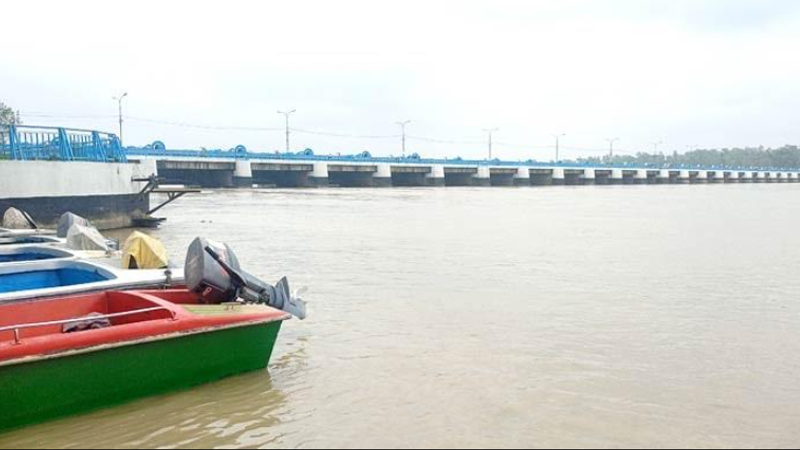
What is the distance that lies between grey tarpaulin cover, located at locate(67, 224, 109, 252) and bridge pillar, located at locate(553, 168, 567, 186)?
274 ft

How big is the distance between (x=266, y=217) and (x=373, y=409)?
22924 mm

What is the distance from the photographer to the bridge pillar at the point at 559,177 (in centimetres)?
9025

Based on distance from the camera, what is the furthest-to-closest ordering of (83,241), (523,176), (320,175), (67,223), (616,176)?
(616,176)
(523,176)
(320,175)
(67,223)
(83,241)

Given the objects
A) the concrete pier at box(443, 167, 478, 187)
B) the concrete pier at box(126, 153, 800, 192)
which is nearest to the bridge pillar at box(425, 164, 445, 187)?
the concrete pier at box(126, 153, 800, 192)

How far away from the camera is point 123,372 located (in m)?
5.67

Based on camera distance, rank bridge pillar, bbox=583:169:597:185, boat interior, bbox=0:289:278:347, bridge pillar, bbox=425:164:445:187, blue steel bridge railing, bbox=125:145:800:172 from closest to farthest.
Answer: boat interior, bbox=0:289:278:347, blue steel bridge railing, bbox=125:145:800:172, bridge pillar, bbox=425:164:445:187, bridge pillar, bbox=583:169:597:185

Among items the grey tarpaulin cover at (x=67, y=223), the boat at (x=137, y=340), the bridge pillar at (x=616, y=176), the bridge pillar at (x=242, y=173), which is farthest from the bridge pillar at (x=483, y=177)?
the boat at (x=137, y=340)

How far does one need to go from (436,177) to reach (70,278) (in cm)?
6963

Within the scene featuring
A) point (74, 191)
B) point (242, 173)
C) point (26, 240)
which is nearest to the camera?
point (26, 240)

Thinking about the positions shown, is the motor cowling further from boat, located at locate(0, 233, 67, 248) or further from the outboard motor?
boat, located at locate(0, 233, 67, 248)

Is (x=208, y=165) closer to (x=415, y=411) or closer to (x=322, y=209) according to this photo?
(x=322, y=209)

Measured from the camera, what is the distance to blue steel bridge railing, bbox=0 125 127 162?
67.4 feet

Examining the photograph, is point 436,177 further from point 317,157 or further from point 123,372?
point 123,372

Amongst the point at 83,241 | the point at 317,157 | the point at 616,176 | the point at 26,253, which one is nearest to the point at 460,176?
the point at 317,157
